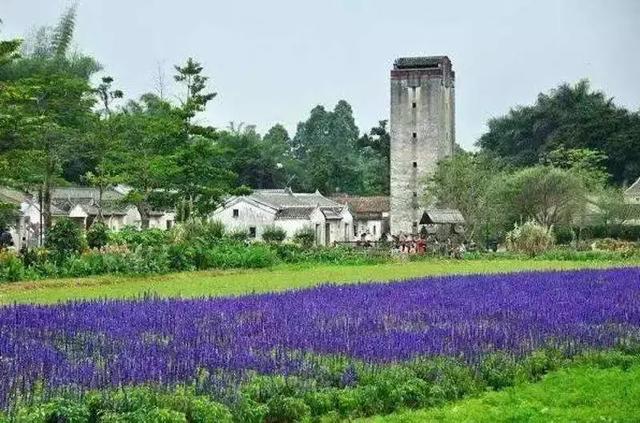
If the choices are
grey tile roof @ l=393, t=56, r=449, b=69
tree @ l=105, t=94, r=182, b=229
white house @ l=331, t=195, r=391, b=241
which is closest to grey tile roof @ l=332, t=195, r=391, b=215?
white house @ l=331, t=195, r=391, b=241

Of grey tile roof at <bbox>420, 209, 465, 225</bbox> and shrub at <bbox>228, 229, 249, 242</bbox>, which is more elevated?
grey tile roof at <bbox>420, 209, 465, 225</bbox>

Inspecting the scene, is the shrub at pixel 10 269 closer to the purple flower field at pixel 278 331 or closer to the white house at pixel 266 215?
the purple flower field at pixel 278 331

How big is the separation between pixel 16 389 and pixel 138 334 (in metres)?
3.68

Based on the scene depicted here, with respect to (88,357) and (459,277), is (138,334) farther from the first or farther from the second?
(459,277)

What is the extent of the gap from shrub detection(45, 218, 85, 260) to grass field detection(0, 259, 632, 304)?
2.79m

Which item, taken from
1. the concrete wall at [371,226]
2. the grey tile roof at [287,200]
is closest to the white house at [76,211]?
the grey tile roof at [287,200]

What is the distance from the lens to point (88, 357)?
374 inches

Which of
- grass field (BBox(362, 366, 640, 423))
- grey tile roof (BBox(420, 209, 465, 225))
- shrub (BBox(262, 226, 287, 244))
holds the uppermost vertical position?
grey tile roof (BBox(420, 209, 465, 225))

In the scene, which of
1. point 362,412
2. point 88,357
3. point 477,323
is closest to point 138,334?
point 88,357

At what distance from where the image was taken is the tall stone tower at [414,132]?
7138 cm

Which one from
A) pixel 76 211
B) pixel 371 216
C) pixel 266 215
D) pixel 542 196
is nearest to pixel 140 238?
pixel 76 211

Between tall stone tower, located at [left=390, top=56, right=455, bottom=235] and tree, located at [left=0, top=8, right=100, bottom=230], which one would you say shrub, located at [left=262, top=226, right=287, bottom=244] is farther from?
tall stone tower, located at [left=390, top=56, right=455, bottom=235]

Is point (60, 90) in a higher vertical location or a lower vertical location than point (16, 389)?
higher

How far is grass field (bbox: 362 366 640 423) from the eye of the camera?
27.6 feet
